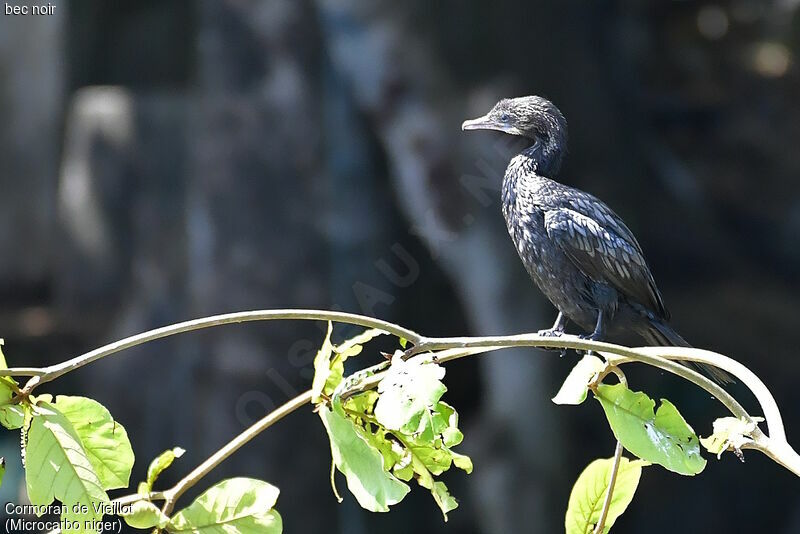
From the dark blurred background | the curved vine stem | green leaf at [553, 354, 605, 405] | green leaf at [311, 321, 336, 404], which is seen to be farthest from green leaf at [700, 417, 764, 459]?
the dark blurred background

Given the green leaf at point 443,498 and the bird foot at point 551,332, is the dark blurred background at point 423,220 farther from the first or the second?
the green leaf at point 443,498

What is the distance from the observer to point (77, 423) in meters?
0.90

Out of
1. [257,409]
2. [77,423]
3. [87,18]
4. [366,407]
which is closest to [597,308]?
[366,407]

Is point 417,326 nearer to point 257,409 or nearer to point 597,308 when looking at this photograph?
point 257,409

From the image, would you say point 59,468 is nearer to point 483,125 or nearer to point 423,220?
point 483,125

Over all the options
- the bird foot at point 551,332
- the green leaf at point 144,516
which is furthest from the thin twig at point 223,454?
the bird foot at point 551,332

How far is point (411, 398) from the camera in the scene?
0.81 metres

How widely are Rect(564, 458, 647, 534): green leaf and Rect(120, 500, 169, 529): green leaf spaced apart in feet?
1.29

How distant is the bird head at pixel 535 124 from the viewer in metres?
0.96

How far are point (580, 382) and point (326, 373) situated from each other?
0.73ft

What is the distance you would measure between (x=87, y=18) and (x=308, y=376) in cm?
231

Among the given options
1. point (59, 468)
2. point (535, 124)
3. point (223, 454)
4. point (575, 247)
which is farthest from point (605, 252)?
point (59, 468)

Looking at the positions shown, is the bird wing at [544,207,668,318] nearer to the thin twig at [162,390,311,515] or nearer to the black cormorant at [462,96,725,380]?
the black cormorant at [462,96,725,380]

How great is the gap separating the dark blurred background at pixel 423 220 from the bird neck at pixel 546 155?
1.77 m
